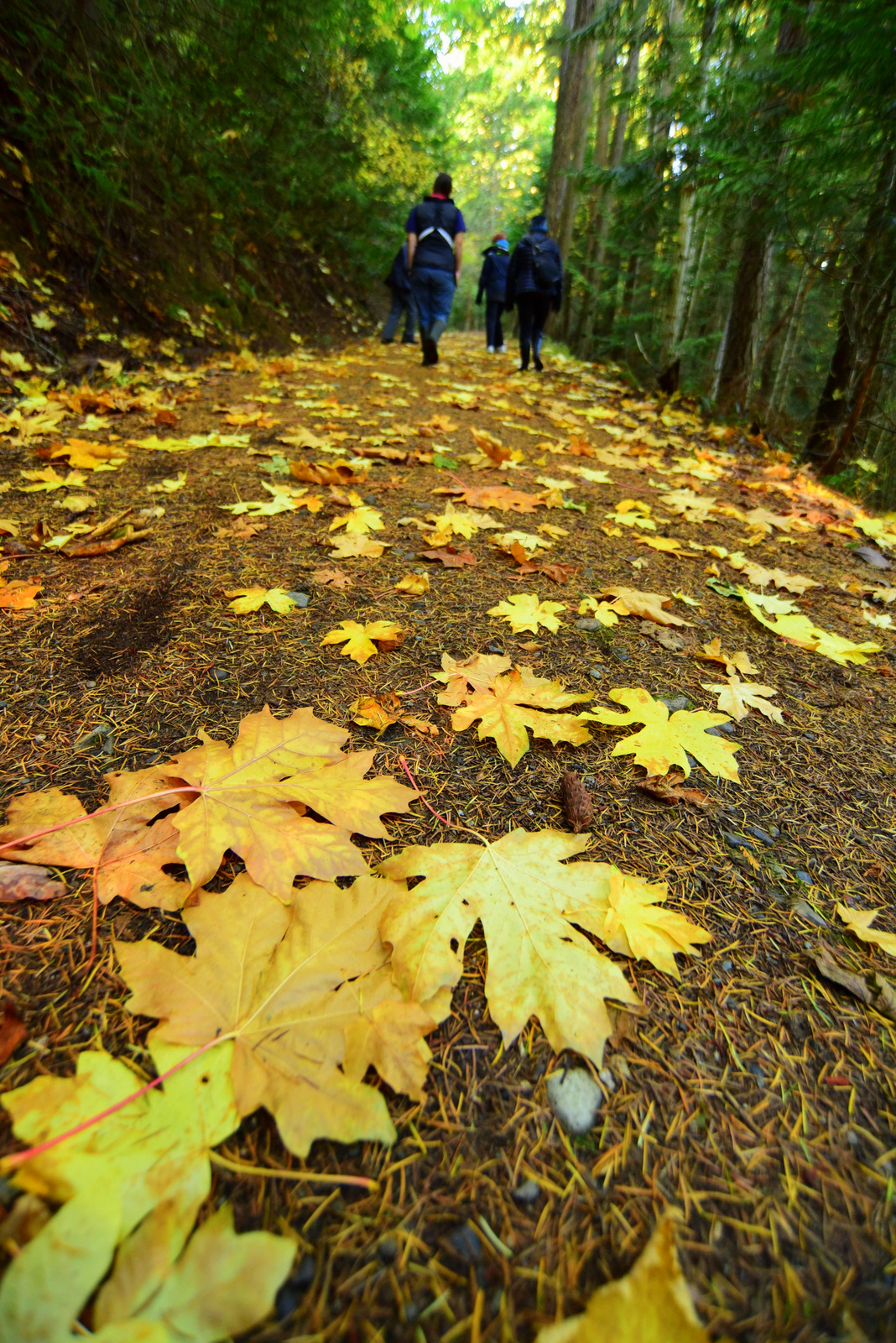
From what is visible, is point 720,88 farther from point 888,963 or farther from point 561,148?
point 561,148

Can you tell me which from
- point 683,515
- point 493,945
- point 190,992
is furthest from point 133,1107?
point 683,515

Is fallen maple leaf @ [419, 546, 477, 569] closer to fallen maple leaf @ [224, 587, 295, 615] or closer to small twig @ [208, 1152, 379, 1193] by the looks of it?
fallen maple leaf @ [224, 587, 295, 615]

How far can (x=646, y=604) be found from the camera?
7.11 ft

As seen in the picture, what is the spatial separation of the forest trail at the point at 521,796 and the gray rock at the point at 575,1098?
0.02m

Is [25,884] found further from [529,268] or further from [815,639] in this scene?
[529,268]

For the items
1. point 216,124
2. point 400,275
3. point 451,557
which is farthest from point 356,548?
point 400,275

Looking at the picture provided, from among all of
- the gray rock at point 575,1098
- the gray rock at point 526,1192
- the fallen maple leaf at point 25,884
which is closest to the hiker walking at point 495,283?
the fallen maple leaf at point 25,884

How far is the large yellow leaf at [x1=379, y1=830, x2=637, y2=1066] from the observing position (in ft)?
2.96

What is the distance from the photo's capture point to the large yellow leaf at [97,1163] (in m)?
0.58

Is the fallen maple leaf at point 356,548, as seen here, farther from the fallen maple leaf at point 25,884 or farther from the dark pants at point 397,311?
the dark pants at point 397,311

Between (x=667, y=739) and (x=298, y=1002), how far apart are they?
42.2 inches

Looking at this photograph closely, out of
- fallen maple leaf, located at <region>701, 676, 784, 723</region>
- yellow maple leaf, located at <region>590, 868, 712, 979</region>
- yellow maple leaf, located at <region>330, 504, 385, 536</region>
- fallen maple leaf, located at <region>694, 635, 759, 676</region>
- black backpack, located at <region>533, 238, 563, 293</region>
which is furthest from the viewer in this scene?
black backpack, located at <region>533, 238, 563, 293</region>

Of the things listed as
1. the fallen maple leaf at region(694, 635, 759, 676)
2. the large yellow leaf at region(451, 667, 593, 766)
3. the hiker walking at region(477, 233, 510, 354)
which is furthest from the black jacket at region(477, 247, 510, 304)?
the large yellow leaf at region(451, 667, 593, 766)

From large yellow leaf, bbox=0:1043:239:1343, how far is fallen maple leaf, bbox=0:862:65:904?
1.22 feet
